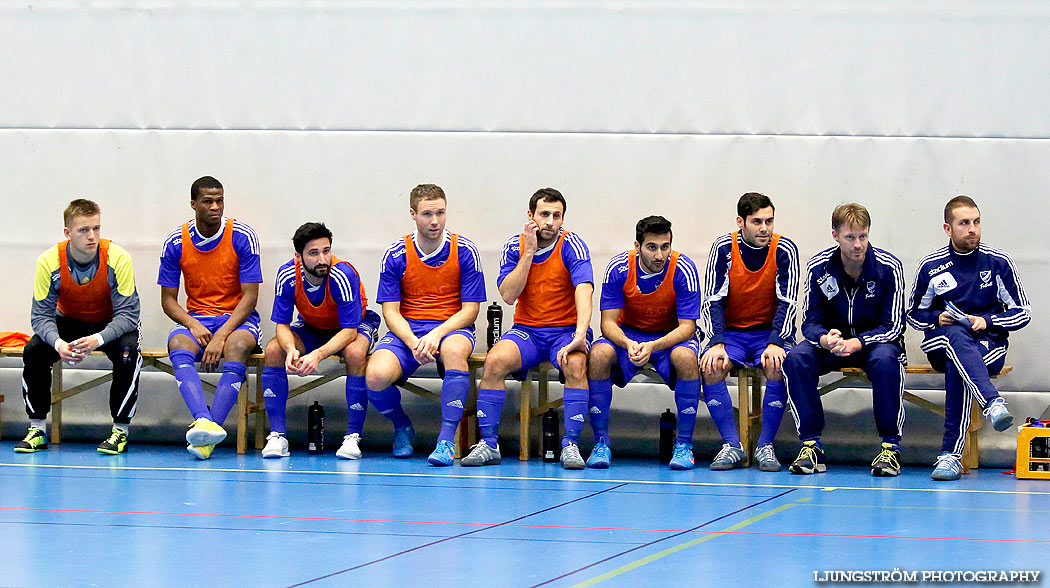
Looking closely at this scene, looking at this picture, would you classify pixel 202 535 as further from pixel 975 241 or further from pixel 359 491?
pixel 975 241

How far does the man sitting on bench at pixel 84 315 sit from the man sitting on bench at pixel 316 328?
92 centimetres

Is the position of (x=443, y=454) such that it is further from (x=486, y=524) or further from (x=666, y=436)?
(x=486, y=524)

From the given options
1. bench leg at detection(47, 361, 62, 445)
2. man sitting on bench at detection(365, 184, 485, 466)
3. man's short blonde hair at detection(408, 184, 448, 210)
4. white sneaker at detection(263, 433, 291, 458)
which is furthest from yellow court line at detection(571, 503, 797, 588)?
bench leg at detection(47, 361, 62, 445)

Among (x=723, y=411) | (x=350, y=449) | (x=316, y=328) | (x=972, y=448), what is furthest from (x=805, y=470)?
(x=316, y=328)

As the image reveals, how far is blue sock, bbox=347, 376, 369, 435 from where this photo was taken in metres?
7.55

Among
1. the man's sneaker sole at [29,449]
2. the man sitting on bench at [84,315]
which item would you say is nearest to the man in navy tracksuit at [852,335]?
the man sitting on bench at [84,315]

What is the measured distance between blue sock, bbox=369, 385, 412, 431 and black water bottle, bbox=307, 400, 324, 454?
468 mm

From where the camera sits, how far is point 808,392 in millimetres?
6969

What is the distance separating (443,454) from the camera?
23.2 feet

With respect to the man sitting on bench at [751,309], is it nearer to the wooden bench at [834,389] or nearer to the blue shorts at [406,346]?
the wooden bench at [834,389]

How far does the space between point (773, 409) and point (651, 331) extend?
0.87 meters

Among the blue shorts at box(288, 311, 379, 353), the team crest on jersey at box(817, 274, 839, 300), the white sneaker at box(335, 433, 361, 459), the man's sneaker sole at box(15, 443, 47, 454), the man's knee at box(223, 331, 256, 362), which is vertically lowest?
the man's sneaker sole at box(15, 443, 47, 454)

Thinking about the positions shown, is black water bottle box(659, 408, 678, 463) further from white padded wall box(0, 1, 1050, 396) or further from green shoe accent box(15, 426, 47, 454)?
green shoe accent box(15, 426, 47, 454)

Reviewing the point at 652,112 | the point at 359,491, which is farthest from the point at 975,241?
the point at 359,491
